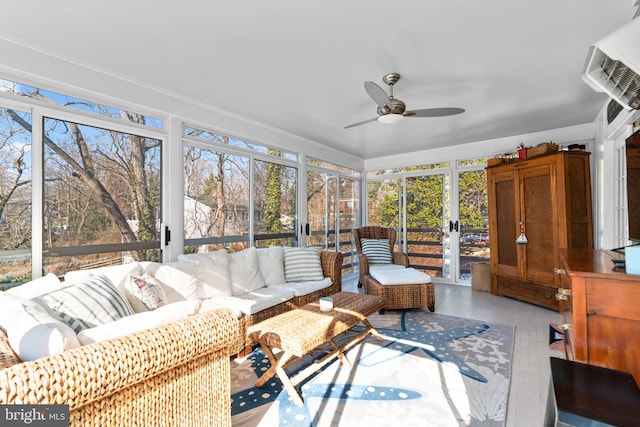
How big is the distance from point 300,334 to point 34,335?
1.30 m

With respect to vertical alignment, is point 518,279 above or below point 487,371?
above

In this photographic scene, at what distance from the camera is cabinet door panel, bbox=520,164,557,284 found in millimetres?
3660

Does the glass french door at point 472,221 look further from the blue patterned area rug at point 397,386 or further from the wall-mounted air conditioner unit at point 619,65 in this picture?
the wall-mounted air conditioner unit at point 619,65

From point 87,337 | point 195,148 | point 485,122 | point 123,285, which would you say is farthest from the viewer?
point 485,122

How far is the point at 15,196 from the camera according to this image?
6.97 ft

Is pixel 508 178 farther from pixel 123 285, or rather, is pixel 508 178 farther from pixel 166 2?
pixel 123 285

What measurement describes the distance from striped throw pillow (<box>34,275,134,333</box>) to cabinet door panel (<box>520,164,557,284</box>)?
14.7 ft

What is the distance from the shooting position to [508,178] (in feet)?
13.7

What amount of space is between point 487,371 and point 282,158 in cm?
345

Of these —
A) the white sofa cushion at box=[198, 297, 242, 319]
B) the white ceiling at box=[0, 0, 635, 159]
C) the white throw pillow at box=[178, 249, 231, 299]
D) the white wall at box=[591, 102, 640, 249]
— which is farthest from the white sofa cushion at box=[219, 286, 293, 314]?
the white wall at box=[591, 102, 640, 249]

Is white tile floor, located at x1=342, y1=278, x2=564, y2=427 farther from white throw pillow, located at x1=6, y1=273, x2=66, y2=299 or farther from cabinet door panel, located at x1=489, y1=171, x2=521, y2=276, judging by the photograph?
white throw pillow, located at x1=6, y1=273, x2=66, y2=299

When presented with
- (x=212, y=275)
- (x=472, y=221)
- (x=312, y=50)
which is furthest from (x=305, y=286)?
(x=472, y=221)

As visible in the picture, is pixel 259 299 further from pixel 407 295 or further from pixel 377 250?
pixel 377 250

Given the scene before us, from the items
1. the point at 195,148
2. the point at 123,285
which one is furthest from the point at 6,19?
the point at 123,285
